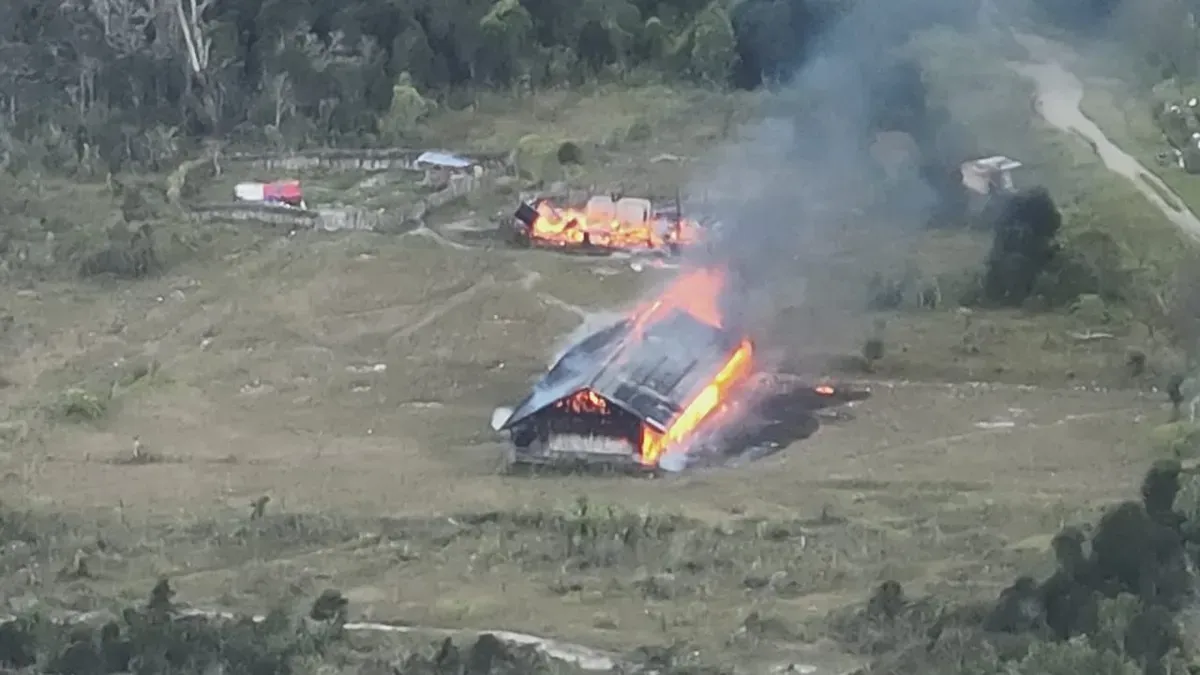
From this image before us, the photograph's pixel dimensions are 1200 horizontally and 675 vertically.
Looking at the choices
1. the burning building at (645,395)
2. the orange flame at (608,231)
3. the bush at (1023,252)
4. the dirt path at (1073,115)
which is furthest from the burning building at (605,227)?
the dirt path at (1073,115)

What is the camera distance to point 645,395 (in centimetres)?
2391

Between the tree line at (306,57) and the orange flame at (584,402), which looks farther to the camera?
the tree line at (306,57)

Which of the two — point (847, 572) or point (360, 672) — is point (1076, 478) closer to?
point (847, 572)

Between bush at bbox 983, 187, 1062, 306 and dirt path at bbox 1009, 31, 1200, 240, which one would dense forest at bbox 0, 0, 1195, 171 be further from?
bush at bbox 983, 187, 1062, 306

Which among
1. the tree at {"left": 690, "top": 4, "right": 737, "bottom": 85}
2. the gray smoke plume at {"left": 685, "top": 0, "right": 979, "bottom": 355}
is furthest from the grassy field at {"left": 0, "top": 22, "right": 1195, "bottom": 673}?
the tree at {"left": 690, "top": 4, "right": 737, "bottom": 85}

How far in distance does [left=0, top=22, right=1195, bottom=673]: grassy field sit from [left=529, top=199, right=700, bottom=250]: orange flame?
0.85 m

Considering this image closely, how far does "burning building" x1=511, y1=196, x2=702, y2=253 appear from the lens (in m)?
31.1

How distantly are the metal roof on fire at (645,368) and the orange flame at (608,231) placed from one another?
4.70 metres

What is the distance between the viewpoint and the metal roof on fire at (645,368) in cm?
2370

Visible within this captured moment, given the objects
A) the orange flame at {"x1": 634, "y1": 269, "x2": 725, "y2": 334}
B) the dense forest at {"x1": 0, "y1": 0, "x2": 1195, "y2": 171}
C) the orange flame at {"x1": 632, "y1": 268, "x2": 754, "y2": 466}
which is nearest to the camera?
the orange flame at {"x1": 632, "y1": 268, "x2": 754, "y2": 466}

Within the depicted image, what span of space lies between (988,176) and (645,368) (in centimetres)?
1037

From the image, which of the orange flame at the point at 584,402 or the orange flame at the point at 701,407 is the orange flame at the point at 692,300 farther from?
the orange flame at the point at 584,402

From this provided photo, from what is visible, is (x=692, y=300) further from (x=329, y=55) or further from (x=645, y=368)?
(x=329, y=55)

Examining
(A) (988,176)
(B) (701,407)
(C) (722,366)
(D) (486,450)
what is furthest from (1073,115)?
(D) (486,450)
